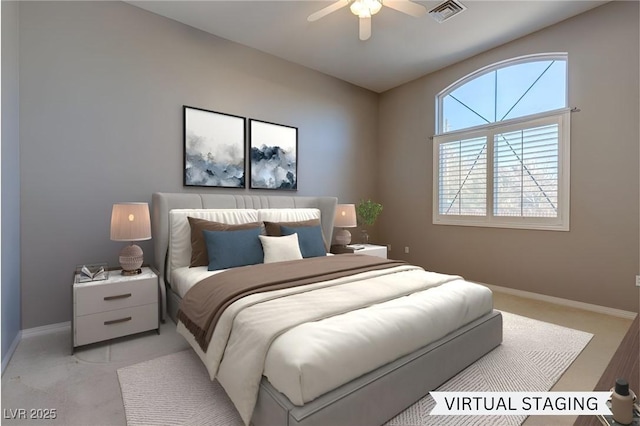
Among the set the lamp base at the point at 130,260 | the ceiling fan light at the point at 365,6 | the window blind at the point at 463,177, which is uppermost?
the ceiling fan light at the point at 365,6

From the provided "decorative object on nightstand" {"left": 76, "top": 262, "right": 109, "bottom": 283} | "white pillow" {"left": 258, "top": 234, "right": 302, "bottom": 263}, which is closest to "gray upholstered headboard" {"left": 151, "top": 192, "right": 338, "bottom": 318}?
"decorative object on nightstand" {"left": 76, "top": 262, "right": 109, "bottom": 283}

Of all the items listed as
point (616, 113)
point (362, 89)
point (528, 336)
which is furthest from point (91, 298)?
point (616, 113)

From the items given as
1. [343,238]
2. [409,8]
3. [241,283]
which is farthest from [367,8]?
[343,238]

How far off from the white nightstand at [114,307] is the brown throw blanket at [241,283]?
19.3 inches

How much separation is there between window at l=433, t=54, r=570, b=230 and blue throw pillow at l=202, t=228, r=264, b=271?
9.94ft

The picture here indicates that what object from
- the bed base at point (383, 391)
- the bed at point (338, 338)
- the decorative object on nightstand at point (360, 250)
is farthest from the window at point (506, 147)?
the bed base at point (383, 391)

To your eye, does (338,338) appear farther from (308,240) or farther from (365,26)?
(365,26)

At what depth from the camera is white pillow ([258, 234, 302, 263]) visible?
2.76m

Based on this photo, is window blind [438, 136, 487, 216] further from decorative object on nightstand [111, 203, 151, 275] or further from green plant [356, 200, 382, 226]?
decorative object on nightstand [111, 203, 151, 275]

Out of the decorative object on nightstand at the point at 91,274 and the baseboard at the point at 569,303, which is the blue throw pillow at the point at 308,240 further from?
the baseboard at the point at 569,303

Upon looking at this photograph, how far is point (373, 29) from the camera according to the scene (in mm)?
3434

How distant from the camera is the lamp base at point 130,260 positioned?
2531mm

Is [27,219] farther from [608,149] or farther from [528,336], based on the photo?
[608,149]

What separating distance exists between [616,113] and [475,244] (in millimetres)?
2022
